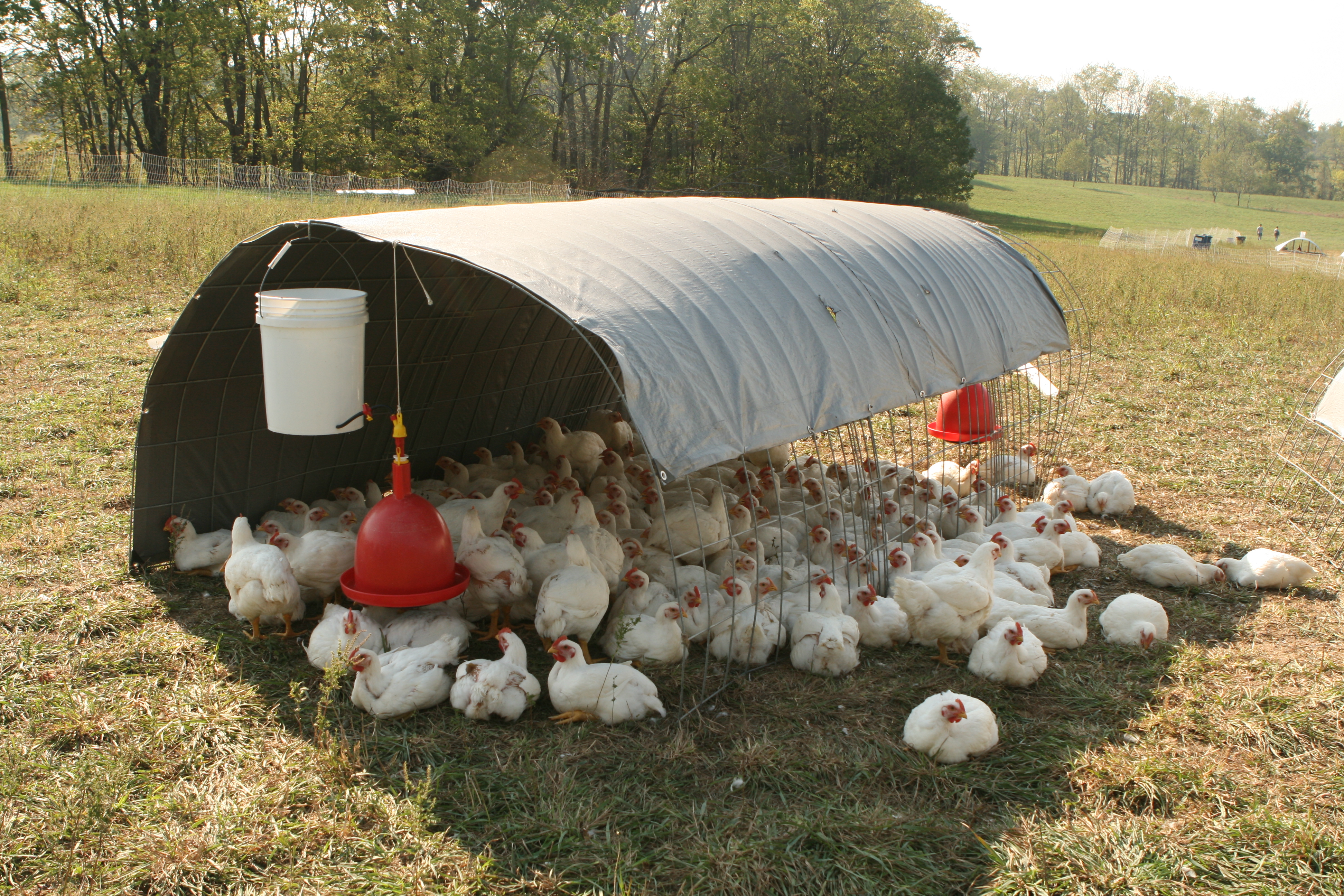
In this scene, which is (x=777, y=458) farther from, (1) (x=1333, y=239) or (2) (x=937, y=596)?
(1) (x=1333, y=239)

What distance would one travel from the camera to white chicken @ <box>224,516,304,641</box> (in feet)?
16.1

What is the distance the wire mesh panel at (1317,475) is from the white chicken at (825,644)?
430cm

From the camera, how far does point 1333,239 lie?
52.2 metres

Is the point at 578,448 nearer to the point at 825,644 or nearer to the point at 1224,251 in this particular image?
the point at 825,644

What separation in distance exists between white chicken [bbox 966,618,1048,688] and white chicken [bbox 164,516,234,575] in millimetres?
4575

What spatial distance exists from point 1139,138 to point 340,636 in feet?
354

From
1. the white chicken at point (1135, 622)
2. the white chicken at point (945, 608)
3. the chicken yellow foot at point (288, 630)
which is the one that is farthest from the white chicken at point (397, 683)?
the white chicken at point (1135, 622)

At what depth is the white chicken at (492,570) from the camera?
5.14 m

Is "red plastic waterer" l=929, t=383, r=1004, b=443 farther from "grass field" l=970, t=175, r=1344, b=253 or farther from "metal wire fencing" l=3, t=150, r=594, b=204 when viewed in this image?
"grass field" l=970, t=175, r=1344, b=253

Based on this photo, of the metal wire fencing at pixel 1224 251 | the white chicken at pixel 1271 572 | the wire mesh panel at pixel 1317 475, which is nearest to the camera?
the white chicken at pixel 1271 572

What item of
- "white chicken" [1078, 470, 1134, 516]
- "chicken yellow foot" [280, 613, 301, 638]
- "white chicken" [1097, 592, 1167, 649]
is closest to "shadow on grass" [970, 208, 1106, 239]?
"white chicken" [1078, 470, 1134, 516]

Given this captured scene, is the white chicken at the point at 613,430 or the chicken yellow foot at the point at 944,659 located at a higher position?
the white chicken at the point at 613,430

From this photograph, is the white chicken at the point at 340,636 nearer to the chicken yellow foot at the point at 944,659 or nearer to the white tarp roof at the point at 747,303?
the white tarp roof at the point at 747,303

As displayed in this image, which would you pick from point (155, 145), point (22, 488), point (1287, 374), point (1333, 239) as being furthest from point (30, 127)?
point (1333, 239)
